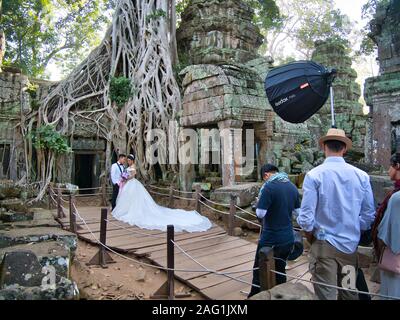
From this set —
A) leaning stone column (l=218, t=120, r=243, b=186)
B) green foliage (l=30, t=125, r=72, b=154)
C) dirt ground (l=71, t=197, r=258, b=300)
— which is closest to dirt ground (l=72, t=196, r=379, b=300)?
dirt ground (l=71, t=197, r=258, b=300)

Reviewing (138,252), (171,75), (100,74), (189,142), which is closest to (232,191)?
(138,252)

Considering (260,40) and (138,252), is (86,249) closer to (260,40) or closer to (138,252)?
(138,252)

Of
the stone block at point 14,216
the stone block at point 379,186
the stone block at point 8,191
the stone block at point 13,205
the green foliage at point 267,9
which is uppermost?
the green foliage at point 267,9

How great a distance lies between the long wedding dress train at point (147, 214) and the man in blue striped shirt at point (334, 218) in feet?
12.5

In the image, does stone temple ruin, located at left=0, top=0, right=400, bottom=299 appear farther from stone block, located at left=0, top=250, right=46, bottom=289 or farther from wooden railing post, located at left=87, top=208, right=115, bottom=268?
wooden railing post, located at left=87, top=208, right=115, bottom=268

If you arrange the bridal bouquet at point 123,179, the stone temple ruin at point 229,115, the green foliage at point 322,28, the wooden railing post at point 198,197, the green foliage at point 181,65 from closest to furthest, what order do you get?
the stone temple ruin at point 229,115 < the wooden railing post at point 198,197 < the bridal bouquet at point 123,179 < the green foliage at point 181,65 < the green foliage at point 322,28

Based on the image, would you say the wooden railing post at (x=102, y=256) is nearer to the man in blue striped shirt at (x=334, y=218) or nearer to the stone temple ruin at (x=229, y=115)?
the stone temple ruin at (x=229, y=115)

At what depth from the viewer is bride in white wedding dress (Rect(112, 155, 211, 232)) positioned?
20.8 ft

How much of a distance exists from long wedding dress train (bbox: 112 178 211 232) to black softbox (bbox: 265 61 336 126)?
3.05 meters

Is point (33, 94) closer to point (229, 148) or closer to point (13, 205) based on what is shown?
point (13, 205)

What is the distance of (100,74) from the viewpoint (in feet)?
38.9

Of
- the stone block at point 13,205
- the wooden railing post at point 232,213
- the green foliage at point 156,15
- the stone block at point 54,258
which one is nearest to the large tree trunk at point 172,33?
the green foliage at point 156,15

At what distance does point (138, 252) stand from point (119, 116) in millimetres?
6808

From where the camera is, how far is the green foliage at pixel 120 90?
1081 cm
